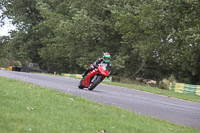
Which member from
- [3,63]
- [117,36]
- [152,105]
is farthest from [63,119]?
[3,63]

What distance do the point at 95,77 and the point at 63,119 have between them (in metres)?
10.8

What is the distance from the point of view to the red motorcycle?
1788cm

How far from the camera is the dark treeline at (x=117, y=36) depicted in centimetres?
3256

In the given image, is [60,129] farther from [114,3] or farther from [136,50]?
[114,3]

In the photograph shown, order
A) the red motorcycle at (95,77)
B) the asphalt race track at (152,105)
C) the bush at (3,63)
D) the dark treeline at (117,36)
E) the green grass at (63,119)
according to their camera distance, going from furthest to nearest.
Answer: the bush at (3,63)
the dark treeline at (117,36)
the red motorcycle at (95,77)
the asphalt race track at (152,105)
the green grass at (63,119)

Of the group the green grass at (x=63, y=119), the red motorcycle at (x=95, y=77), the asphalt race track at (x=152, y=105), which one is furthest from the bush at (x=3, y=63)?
the green grass at (x=63, y=119)

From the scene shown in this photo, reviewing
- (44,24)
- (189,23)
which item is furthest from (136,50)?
(44,24)

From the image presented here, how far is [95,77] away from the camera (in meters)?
18.6

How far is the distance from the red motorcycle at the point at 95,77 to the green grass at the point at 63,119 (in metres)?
7.39

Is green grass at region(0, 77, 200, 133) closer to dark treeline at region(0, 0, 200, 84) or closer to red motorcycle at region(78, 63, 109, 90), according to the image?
→ red motorcycle at region(78, 63, 109, 90)

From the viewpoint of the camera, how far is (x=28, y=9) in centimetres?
6506

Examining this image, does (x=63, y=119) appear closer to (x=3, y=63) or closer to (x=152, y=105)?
(x=152, y=105)

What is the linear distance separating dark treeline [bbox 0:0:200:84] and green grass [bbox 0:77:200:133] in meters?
19.2

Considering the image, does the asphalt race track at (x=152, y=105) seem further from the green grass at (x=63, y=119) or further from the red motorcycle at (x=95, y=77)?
the green grass at (x=63, y=119)
